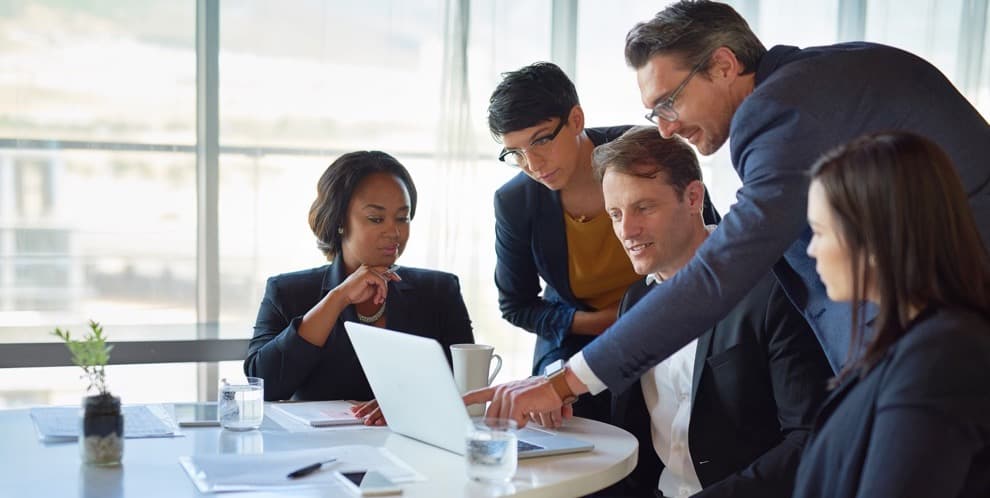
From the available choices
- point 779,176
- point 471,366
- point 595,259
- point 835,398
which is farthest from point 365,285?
point 835,398

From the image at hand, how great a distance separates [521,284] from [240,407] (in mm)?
1264

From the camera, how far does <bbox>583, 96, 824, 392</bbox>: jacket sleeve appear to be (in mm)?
1656

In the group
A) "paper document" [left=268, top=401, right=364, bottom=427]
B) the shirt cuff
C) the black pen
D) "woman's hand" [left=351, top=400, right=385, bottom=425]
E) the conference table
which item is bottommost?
"paper document" [left=268, top=401, right=364, bottom=427]

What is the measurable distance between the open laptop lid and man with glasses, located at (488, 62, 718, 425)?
3.15 feet

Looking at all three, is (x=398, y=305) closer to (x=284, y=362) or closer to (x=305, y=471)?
(x=284, y=362)

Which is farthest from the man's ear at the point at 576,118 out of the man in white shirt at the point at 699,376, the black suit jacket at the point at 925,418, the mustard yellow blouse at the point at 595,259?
the black suit jacket at the point at 925,418

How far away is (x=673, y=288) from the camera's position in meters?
1.71

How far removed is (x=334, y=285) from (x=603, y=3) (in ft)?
6.89

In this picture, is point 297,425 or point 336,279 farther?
point 336,279

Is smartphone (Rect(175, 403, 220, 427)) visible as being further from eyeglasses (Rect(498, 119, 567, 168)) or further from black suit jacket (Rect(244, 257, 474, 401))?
eyeglasses (Rect(498, 119, 567, 168))

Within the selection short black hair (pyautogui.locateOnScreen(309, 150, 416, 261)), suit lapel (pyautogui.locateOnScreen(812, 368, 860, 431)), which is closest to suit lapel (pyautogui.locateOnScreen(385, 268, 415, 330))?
short black hair (pyautogui.locateOnScreen(309, 150, 416, 261))

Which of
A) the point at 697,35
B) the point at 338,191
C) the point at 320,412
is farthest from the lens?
the point at 338,191

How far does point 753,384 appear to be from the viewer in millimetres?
2010

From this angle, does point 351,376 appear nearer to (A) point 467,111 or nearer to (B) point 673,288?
(B) point 673,288
